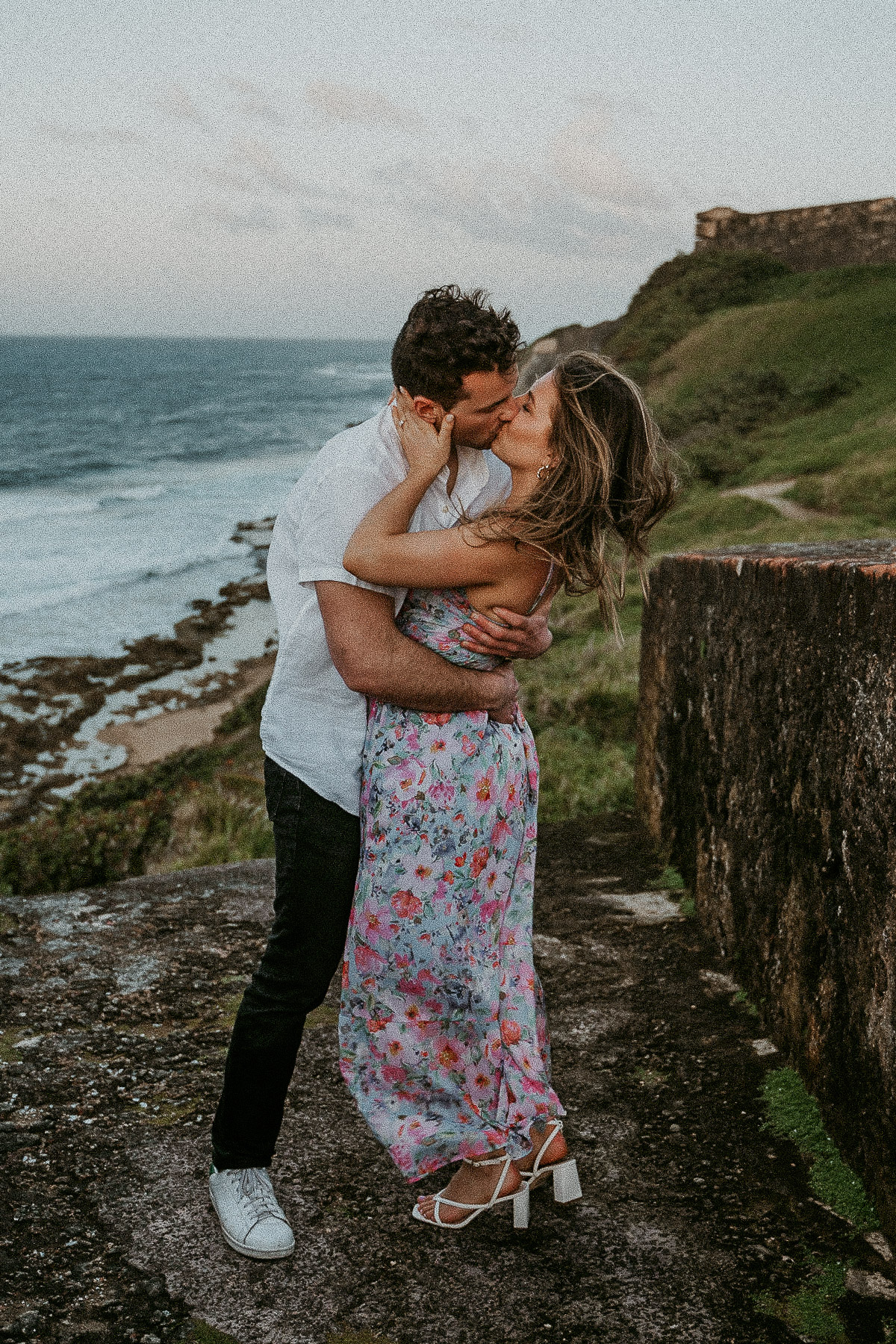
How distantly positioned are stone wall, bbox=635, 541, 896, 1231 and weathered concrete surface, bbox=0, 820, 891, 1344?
0.20m

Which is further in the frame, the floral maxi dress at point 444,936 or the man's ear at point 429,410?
the floral maxi dress at point 444,936

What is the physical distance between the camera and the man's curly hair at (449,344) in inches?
83.4

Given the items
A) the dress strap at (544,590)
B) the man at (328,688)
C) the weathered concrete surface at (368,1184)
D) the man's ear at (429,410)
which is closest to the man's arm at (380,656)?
the man at (328,688)

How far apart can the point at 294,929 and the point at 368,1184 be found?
0.78m

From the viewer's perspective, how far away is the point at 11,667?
628 inches

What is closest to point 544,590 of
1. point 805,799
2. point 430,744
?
point 430,744

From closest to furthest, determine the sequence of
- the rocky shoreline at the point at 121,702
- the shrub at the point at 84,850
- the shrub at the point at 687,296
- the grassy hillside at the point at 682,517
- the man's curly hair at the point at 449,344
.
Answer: the man's curly hair at the point at 449,344 → the shrub at the point at 84,850 → the grassy hillside at the point at 682,517 → the rocky shoreline at the point at 121,702 → the shrub at the point at 687,296

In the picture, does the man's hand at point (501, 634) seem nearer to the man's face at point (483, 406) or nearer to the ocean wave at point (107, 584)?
the man's face at point (483, 406)

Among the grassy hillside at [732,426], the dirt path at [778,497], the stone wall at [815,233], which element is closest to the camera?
the grassy hillside at [732,426]

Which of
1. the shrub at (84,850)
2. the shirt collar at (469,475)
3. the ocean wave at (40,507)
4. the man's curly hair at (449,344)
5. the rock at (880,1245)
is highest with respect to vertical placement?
the man's curly hair at (449,344)

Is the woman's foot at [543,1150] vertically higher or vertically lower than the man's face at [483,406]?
lower

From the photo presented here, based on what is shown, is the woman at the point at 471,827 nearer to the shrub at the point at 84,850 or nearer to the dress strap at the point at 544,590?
the dress strap at the point at 544,590

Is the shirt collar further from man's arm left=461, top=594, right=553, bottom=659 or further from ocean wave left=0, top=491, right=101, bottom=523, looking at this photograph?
ocean wave left=0, top=491, right=101, bottom=523

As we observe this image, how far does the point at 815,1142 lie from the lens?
2.72 meters
